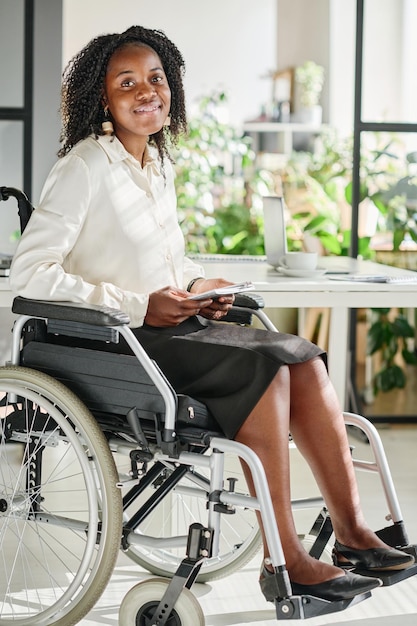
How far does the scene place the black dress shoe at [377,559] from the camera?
2002mm

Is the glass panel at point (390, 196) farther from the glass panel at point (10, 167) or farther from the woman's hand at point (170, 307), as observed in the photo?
the woman's hand at point (170, 307)

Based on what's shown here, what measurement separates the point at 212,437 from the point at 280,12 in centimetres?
669

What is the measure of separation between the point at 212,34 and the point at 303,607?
659 cm

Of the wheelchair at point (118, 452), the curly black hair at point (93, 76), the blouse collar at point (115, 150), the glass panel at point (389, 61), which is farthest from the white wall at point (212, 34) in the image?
the wheelchair at point (118, 452)

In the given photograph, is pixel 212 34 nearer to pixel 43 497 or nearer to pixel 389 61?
pixel 389 61

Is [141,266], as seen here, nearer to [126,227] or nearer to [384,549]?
[126,227]

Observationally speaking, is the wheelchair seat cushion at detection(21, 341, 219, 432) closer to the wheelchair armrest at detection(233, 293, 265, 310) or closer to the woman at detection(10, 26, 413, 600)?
the woman at detection(10, 26, 413, 600)

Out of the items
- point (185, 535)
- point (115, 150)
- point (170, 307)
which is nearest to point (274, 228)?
point (115, 150)

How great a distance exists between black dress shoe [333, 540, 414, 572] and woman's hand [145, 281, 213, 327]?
55 centimetres

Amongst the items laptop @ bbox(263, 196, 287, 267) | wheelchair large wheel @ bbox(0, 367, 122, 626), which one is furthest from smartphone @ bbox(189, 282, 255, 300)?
laptop @ bbox(263, 196, 287, 267)

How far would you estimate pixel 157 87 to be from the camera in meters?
2.22

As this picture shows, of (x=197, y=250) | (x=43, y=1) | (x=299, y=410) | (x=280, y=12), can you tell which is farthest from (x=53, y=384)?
(x=280, y=12)

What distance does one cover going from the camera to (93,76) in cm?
221

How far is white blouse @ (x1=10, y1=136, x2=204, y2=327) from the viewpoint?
2049mm
